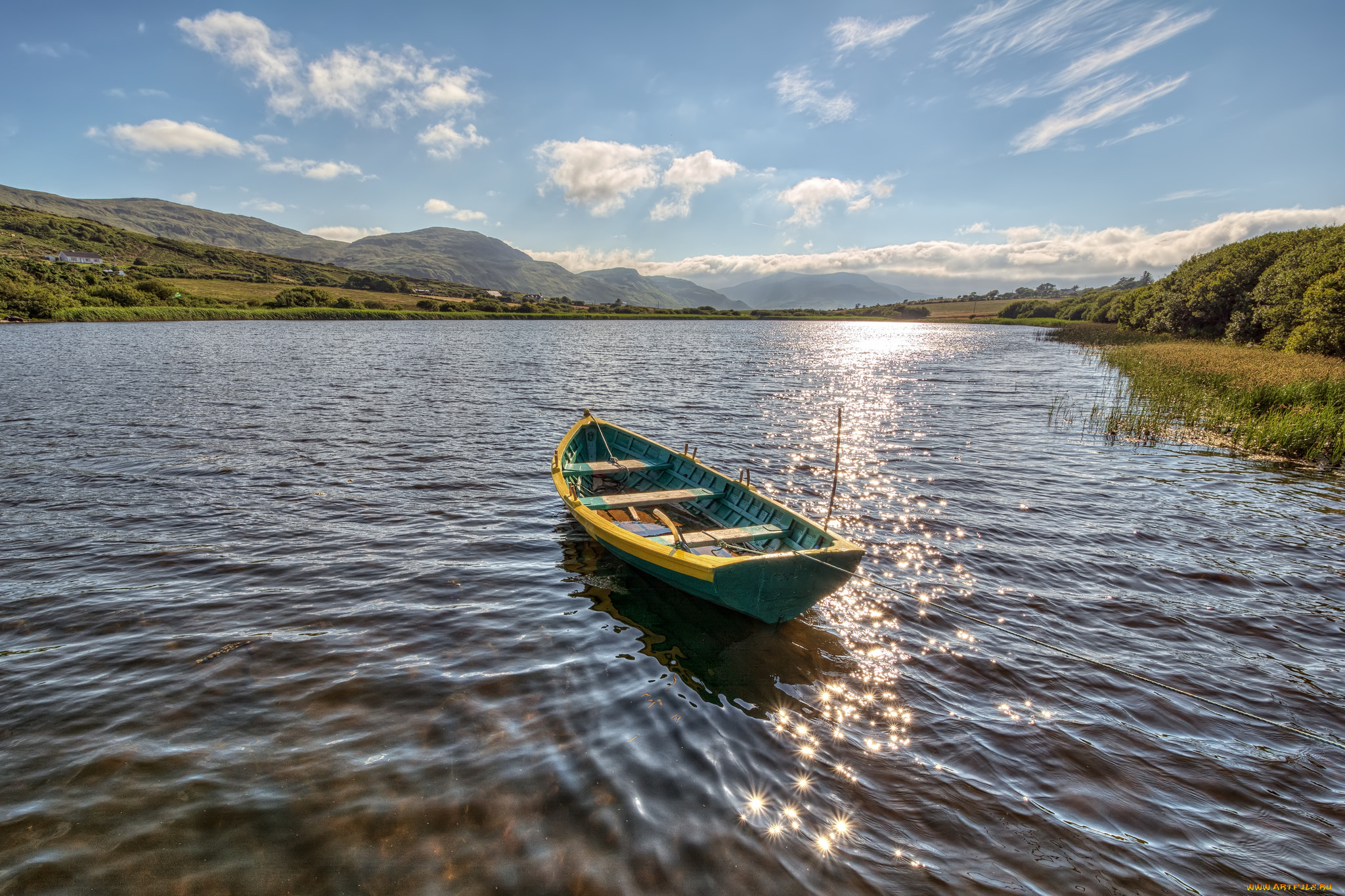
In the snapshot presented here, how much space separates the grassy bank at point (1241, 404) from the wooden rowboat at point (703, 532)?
2215 cm

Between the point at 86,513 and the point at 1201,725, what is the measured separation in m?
23.7

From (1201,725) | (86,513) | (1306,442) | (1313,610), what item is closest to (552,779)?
(1201,725)

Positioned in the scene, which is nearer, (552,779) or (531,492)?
(552,779)

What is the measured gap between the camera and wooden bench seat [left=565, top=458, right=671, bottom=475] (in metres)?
16.2

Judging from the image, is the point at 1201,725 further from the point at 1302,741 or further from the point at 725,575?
the point at 725,575

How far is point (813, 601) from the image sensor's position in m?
9.65

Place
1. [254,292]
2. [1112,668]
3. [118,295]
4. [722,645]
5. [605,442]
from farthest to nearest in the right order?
[254,292], [118,295], [605,442], [722,645], [1112,668]

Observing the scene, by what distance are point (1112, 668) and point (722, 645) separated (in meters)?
6.37

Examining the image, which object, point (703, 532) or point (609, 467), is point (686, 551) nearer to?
point (703, 532)

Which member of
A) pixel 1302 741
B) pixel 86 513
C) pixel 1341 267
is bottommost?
pixel 1302 741

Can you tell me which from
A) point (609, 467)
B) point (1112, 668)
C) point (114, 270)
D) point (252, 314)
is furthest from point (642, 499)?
point (114, 270)

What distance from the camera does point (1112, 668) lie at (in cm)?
905

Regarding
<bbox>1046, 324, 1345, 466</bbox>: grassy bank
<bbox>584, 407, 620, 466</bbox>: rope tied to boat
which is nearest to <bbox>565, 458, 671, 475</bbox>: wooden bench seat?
<bbox>584, 407, 620, 466</bbox>: rope tied to boat

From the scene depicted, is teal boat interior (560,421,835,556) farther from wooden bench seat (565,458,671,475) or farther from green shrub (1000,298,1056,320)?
green shrub (1000,298,1056,320)
